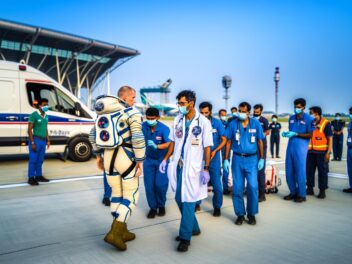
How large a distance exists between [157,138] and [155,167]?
44 cm

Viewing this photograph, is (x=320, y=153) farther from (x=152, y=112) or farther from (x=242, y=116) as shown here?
(x=152, y=112)

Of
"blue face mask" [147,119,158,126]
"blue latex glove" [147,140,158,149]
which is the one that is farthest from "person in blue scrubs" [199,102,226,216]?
"blue face mask" [147,119,158,126]

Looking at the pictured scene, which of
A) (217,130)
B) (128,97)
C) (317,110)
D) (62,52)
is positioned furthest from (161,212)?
(62,52)

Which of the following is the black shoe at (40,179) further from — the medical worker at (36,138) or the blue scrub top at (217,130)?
the blue scrub top at (217,130)

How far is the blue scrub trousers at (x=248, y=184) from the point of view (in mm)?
4133

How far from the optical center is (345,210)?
4.77 m

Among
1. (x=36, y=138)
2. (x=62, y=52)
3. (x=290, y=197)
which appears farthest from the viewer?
(x=62, y=52)

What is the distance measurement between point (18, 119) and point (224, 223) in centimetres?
693

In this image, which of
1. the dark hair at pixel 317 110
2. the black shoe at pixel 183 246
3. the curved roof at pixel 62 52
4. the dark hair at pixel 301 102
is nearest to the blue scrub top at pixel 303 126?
the dark hair at pixel 301 102

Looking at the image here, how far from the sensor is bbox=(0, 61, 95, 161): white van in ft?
27.7

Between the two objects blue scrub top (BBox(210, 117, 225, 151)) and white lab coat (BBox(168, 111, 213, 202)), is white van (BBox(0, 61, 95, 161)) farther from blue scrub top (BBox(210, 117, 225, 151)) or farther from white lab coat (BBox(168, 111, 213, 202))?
white lab coat (BBox(168, 111, 213, 202))

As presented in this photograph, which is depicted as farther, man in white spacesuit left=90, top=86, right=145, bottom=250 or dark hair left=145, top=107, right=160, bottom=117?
dark hair left=145, top=107, right=160, bottom=117

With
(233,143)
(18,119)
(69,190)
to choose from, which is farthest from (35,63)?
(233,143)

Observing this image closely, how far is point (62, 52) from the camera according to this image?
37844mm
